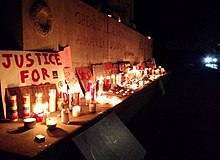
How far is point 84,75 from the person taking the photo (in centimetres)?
542

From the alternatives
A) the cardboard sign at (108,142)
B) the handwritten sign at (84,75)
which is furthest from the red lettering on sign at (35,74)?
the handwritten sign at (84,75)

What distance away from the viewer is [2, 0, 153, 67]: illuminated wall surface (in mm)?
3771

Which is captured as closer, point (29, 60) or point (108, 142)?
point (108, 142)

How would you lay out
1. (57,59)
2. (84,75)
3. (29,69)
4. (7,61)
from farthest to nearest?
1. (84,75)
2. (57,59)
3. (29,69)
4. (7,61)

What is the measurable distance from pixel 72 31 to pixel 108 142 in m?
2.60

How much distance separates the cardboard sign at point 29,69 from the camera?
3.24 metres

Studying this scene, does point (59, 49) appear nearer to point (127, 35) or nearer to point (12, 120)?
point (12, 120)

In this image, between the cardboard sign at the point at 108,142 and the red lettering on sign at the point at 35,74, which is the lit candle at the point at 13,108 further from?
the cardboard sign at the point at 108,142

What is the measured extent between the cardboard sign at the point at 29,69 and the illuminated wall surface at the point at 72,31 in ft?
0.64

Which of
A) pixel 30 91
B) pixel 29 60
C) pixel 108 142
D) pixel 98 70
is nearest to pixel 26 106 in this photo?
pixel 30 91

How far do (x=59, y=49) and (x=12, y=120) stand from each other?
1859 millimetres

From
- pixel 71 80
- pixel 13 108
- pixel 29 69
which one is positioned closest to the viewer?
pixel 13 108

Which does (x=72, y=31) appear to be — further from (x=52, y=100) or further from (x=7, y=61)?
(x=7, y=61)

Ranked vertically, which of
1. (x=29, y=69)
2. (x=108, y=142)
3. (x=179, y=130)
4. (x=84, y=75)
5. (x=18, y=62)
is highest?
(x=18, y=62)
